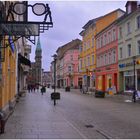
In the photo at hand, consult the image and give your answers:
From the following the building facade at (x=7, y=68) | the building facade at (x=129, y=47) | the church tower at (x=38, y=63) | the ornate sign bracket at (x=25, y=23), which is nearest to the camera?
the ornate sign bracket at (x=25, y=23)

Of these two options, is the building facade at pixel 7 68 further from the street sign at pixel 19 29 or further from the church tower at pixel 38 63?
the church tower at pixel 38 63

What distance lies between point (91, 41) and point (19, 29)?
179ft

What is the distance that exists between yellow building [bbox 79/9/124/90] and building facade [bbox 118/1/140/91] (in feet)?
41.0

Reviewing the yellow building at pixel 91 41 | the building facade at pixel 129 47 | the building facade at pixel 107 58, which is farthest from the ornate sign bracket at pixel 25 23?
the yellow building at pixel 91 41

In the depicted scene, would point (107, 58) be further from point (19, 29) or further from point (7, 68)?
point (19, 29)

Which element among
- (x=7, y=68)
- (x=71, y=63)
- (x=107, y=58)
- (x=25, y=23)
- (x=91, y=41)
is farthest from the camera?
(x=71, y=63)

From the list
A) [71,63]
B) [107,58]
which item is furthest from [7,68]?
[71,63]

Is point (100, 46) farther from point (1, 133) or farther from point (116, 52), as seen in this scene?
point (1, 133)

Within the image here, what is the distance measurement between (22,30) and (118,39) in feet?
119

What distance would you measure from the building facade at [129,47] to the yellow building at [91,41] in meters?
12.5

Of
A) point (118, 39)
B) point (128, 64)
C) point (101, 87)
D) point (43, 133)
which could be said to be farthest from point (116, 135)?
point (101, 87)

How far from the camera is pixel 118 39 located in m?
47.0

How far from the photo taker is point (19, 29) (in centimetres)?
1128

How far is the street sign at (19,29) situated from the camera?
1077 cm
